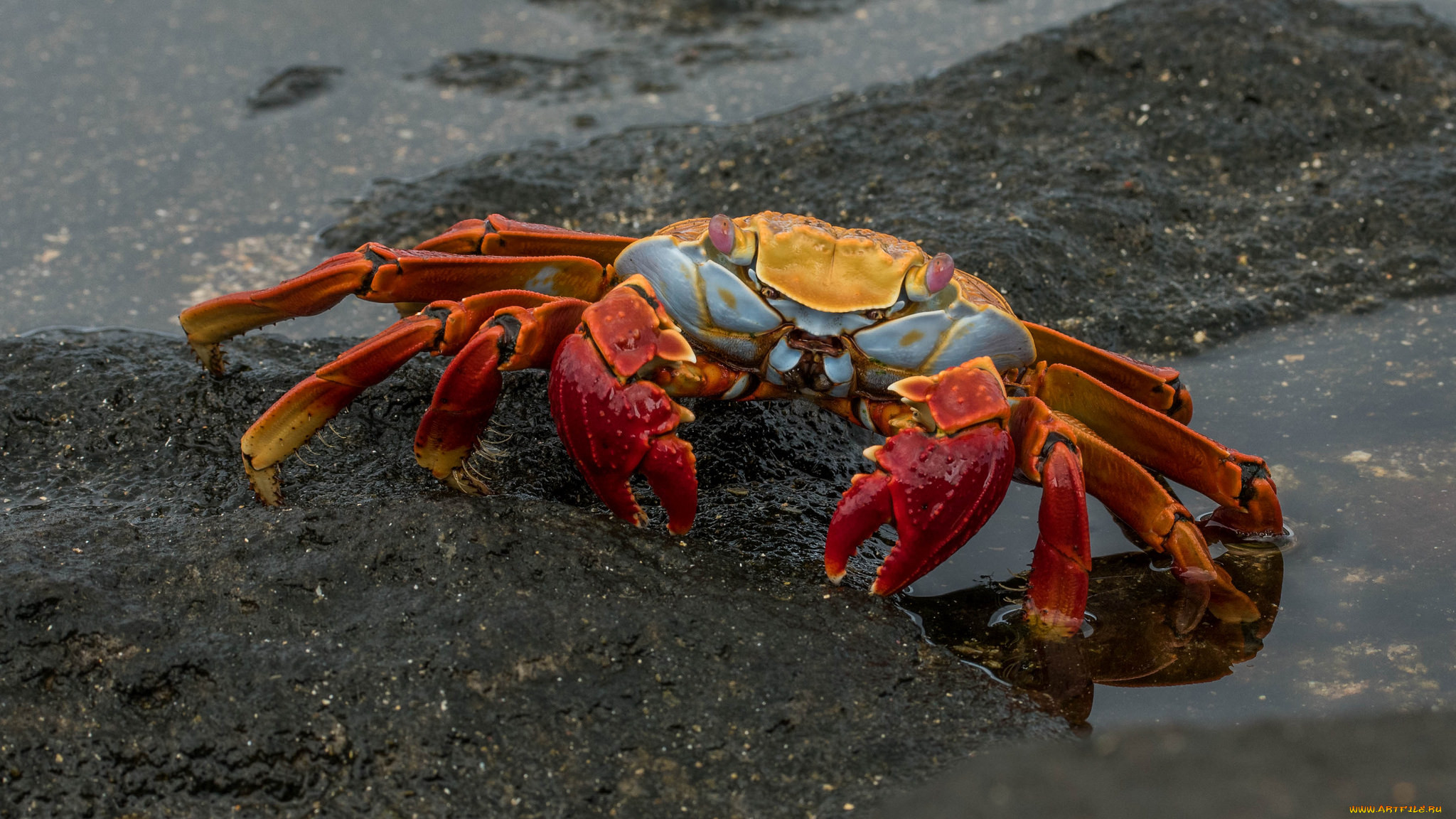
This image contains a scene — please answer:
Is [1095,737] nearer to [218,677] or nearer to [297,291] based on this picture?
[218,677]

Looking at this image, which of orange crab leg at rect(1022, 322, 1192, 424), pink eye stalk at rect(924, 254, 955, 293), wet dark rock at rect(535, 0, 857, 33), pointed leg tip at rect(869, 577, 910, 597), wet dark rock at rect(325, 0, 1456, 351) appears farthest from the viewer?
wet dark rock at rect(535, 0, 857, 33)

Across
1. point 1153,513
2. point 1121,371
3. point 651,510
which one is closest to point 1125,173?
point 1121,371

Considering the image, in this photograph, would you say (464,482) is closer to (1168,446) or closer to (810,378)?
(810,378)

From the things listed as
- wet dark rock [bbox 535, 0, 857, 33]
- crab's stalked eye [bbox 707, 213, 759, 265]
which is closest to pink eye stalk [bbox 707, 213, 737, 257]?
crab's stalked eye [bbox 707, 213, 759, 265]

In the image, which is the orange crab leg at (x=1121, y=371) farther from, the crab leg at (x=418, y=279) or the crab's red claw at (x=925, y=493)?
the crab leg at (x=418, y=279)

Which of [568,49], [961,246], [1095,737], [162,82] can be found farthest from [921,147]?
[162,82]

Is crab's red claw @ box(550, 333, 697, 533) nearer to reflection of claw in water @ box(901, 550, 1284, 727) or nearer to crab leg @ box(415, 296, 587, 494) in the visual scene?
crab leg @ box(415, 296, 587, 494)
